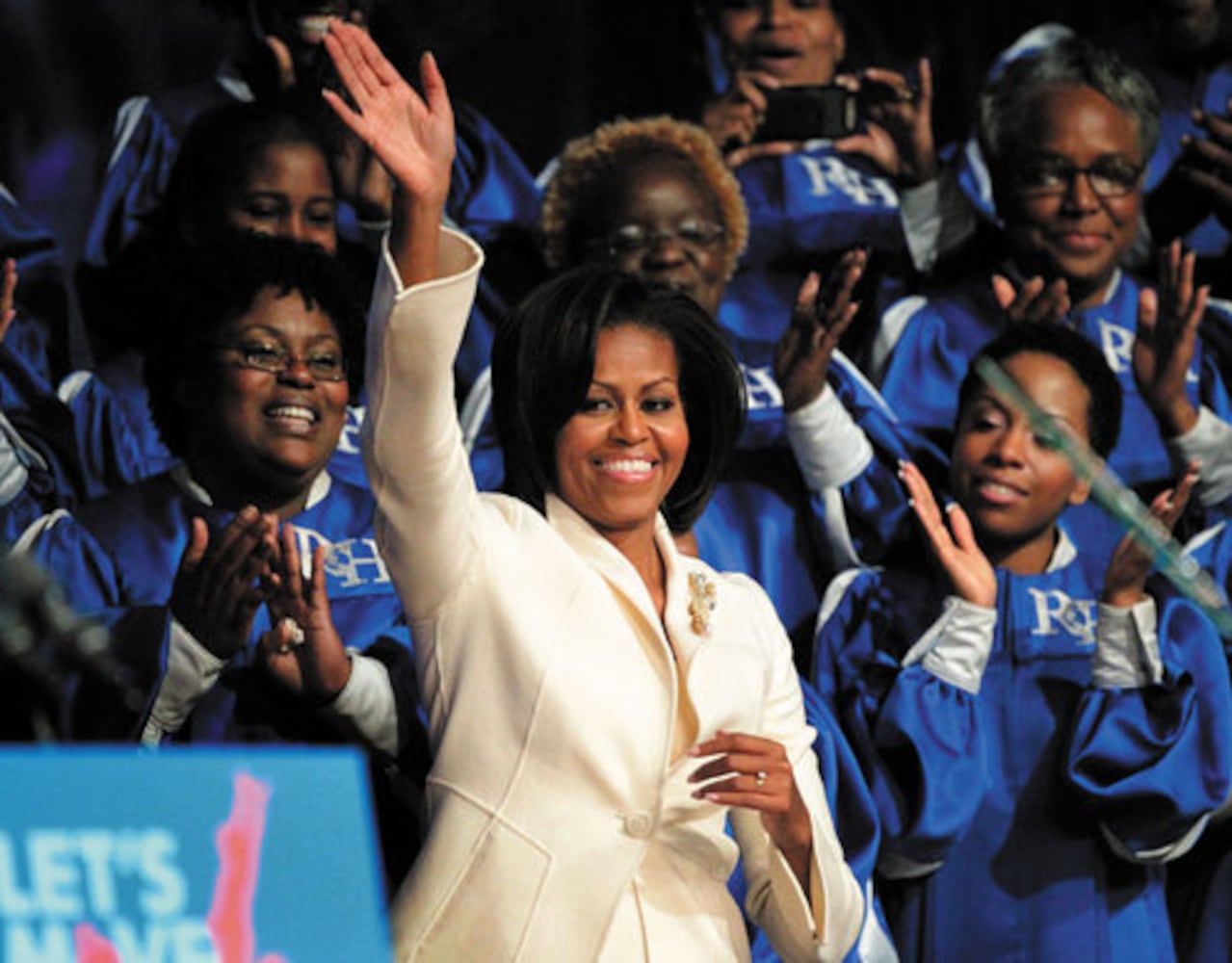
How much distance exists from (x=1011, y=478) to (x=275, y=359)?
149 cm

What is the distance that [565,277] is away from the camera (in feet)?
9.61

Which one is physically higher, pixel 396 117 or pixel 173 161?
pixel 396 117

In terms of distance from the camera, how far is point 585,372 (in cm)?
287

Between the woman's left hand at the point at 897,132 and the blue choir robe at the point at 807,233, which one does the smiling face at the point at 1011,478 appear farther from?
the woman's left hand at the point at 897,132

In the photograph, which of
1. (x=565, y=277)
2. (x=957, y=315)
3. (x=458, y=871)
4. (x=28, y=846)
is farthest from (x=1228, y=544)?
(x=28, y=846)

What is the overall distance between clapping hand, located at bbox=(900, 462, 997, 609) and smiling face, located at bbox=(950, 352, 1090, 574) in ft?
0.49

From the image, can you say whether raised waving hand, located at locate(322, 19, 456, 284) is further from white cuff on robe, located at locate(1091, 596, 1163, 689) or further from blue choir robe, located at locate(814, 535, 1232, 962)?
white cuff on robe, located at locate(1091, 596, 1163, 689)

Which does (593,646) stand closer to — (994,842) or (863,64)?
(994,842)

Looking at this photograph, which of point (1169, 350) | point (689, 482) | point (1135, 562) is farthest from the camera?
point (1169, 350)

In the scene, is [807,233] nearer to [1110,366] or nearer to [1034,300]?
[1034,300]

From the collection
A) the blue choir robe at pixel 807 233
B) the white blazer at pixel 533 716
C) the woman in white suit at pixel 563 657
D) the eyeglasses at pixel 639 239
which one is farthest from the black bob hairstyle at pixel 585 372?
the blue choir robe at pixel 807 233

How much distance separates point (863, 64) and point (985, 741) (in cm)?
143

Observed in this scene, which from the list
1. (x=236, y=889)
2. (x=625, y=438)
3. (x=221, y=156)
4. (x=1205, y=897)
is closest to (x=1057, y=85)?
(x=1205, y=897)

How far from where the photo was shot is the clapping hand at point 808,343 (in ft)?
13.5
